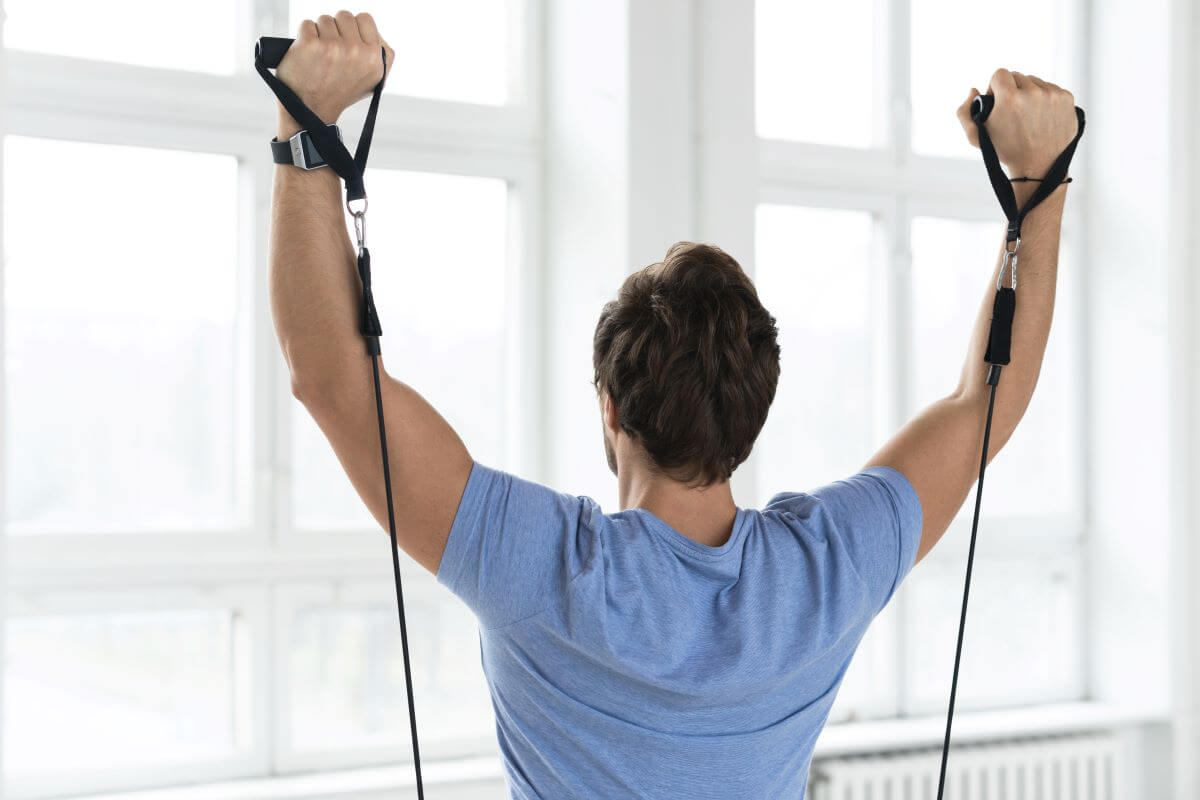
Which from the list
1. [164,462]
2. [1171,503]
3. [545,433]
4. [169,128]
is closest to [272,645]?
[164,462]

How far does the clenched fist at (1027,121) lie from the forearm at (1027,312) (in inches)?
1.4

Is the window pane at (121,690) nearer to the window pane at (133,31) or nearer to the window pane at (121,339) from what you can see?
the window pane at (121,339)

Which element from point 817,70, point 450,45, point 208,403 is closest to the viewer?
point 208,403

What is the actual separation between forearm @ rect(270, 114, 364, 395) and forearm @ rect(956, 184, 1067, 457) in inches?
27.5

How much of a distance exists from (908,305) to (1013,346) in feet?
6.19

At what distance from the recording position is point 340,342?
3.17 ft

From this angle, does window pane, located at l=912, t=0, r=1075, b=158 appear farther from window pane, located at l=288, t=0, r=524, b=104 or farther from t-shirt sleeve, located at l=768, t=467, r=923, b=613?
t-shirt sleeve, located at l=768, t=467, r=923, b=613

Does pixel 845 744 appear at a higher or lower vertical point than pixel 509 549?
lower

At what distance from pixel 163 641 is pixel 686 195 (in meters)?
1.39

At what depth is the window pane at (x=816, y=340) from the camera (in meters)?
3.01

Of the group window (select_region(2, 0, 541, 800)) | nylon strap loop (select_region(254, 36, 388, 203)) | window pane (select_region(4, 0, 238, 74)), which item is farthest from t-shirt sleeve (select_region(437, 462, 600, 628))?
window pane (select_region(4, 0, 238, 74))

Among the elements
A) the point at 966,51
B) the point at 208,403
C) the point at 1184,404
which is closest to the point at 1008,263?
the point at 208,403

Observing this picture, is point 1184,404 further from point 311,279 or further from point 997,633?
point 311,279

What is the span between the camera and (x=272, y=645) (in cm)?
243
